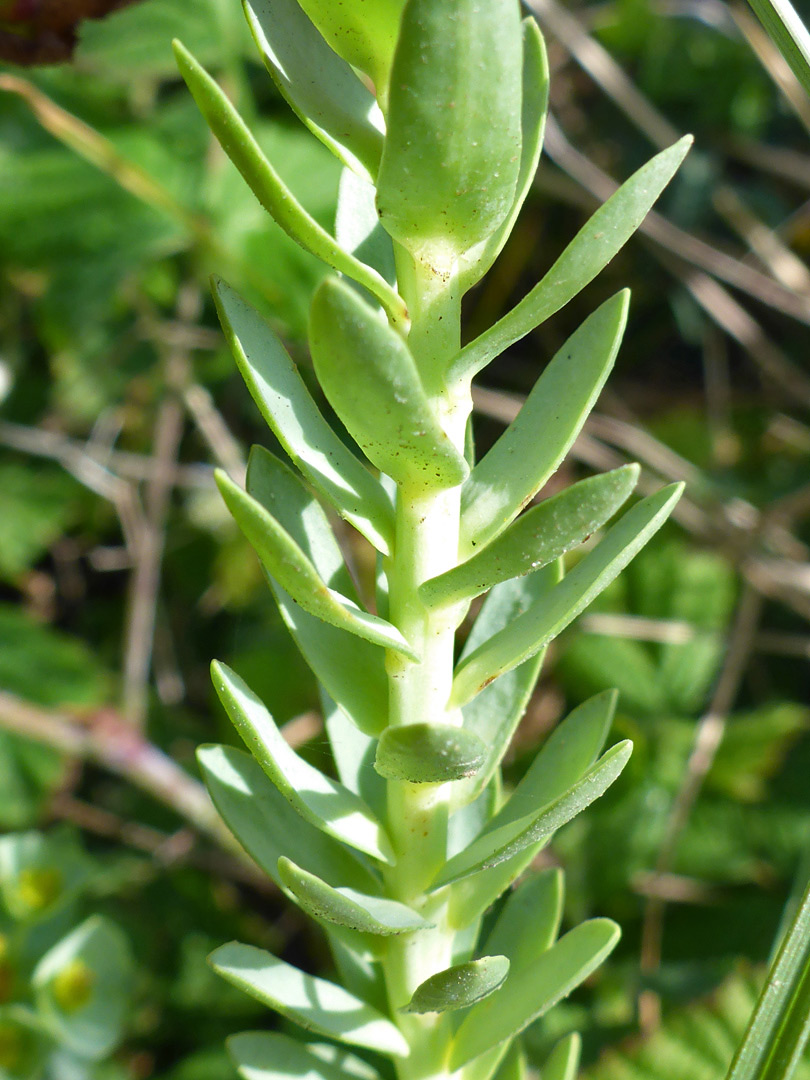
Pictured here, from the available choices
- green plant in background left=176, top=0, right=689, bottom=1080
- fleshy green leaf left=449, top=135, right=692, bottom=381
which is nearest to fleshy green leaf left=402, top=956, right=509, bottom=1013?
green plant in background left=176, top=0, right=689, bottom=1080

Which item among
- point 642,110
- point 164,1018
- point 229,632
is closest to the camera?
point 164,1018

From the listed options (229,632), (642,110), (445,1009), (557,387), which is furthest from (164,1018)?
(642,110)

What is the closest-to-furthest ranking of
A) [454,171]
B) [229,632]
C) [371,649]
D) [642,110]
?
[454,171] < [371,649] < [642,110] < [229,632]

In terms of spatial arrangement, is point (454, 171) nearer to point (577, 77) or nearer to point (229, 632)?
point (229, 632)

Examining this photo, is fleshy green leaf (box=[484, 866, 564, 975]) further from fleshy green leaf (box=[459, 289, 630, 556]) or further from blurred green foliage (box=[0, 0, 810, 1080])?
blurred green foliage (box=[0, 0, 810, 1080])

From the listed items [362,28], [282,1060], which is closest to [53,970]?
[282,1060]

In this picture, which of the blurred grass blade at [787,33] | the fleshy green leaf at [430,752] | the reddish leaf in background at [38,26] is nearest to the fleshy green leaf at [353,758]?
the fleshy green leaf at [430,752]

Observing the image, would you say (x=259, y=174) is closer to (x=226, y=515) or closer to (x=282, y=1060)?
(x=282, y=1060)
